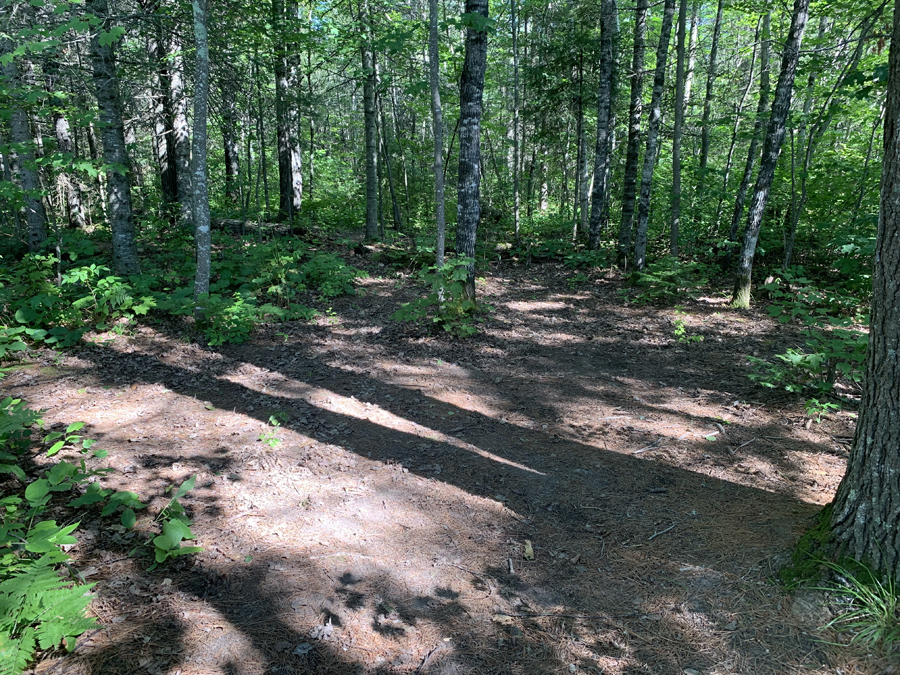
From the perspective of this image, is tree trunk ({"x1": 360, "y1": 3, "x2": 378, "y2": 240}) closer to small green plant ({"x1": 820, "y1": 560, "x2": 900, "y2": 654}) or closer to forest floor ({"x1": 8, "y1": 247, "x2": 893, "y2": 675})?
forest floor ({"x1": 8, "y1": 247, "x2": 893, "y2": 675})

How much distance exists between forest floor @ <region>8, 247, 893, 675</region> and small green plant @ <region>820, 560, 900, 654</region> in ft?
0.41

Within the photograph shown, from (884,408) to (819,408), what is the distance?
3.07 metres

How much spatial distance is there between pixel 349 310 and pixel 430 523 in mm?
6552

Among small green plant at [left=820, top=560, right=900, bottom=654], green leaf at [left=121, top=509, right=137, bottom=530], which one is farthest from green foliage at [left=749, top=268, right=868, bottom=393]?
green leaf at [left=121, top=509, right=137, bottom=530]

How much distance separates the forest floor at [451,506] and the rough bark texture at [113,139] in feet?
7.30

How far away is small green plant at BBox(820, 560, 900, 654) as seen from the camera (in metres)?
2.59

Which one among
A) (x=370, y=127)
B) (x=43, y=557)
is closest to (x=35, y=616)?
(x=43, y=557)

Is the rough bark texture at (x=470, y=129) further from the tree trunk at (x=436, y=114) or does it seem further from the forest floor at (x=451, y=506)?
the forest floor at (x=451, y=506)

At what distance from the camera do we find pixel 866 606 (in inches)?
108

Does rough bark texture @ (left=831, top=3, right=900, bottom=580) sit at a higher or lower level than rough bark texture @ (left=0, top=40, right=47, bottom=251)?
lower

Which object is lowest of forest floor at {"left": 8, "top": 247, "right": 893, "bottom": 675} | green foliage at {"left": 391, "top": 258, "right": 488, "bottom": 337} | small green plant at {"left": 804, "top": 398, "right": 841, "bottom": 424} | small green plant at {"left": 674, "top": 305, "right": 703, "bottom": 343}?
forest floor at {"left": 8, "top": 247, "right": 893, "bottom": 675}

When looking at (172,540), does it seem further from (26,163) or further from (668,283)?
(668,283)

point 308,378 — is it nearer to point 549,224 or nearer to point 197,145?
point 197,145

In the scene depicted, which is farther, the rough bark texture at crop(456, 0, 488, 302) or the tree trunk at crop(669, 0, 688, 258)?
the tree trunk at crop(669, 0, 688, 258)
